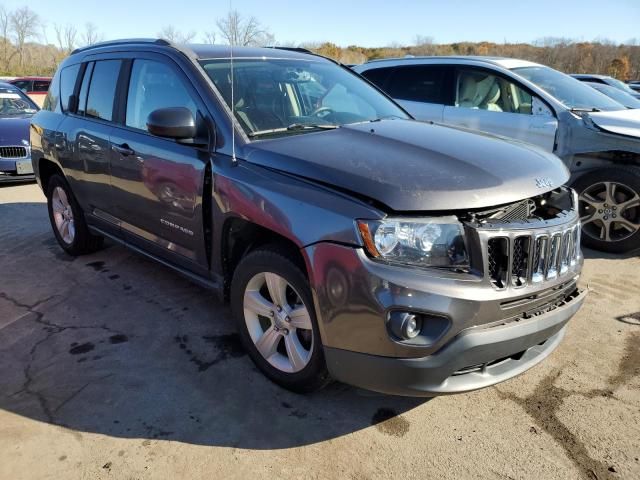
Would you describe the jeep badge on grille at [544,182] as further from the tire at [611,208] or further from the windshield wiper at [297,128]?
the tire at [611,208]

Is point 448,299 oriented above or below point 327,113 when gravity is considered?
below

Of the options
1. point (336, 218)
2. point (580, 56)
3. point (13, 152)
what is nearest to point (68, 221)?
point (336, 218)

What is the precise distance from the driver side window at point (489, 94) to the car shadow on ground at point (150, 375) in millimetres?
3922

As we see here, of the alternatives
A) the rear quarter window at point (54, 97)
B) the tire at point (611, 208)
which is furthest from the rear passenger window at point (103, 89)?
the tire at point (611, 208)

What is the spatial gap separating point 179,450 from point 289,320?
0.81 metres

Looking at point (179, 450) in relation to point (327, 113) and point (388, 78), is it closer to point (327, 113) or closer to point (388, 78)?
point (327, 113)

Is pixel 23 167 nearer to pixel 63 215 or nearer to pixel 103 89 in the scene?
pixel 63 215

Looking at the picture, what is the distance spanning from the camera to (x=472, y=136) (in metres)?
3.20

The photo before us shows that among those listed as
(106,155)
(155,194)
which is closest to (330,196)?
(155,194)

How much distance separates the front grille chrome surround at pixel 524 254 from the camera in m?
2.29

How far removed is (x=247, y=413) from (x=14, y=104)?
937cm

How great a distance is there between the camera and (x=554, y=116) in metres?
5.39

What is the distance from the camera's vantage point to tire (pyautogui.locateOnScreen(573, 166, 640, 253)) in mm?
5023


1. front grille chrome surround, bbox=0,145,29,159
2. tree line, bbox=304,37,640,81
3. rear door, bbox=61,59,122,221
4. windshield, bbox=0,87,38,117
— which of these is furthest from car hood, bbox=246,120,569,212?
tree line, bbox=304,37,640,81
